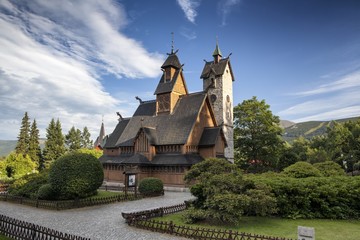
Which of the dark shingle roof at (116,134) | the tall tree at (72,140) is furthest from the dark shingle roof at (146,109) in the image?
the tall tree at (72,140)

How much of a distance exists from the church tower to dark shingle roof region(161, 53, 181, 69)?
8428 mm

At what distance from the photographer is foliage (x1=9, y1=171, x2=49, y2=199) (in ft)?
78.0

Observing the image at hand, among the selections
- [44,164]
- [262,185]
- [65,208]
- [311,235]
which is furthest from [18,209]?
[44,164]

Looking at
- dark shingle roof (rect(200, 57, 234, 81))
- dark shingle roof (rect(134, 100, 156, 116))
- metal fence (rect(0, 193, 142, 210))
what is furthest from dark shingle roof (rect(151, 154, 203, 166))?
dark shingle roof (rect(200, 57, 234, 81))

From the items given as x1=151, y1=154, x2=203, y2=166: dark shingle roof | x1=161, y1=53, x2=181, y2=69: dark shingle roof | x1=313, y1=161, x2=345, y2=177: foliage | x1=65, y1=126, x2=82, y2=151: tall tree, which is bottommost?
x1=313, y1=161, x2=345, y2=177: foliage

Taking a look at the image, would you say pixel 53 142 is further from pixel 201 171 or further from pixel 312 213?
pixel 312 213

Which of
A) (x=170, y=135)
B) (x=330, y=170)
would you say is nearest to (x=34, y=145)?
(x=170, y=135)

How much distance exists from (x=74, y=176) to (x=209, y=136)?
60.8ft

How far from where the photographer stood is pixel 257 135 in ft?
148

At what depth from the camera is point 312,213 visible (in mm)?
15680

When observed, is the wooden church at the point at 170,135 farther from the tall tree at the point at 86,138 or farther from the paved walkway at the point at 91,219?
the tall tree at the point at 86,138

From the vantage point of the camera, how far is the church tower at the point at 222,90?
4706cm

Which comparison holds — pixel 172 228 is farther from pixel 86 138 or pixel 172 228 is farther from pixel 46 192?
pixel 86 138

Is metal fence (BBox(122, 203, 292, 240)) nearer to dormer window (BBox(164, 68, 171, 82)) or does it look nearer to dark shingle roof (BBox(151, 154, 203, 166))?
dark shingle roof (BBox(151, 154, 203, 166))
